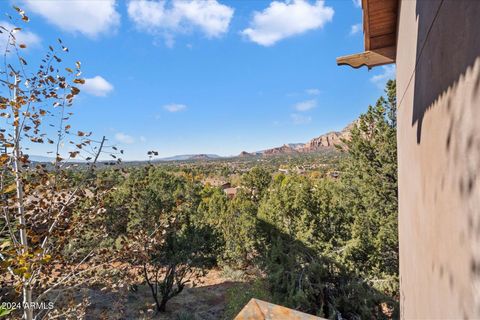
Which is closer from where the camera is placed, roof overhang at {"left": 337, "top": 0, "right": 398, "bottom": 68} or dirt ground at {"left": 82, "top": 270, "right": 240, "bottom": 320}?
roof overhang at {"left": 337, "top": 0, "right": 398, "bottom": 68}

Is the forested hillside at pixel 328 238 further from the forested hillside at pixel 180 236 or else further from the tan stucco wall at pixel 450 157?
the tan stucco wall at pixel 450 157

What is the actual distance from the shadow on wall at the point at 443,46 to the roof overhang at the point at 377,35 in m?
1.68

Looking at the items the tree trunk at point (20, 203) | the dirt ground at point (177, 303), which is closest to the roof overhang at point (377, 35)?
the tree trunk at point (20, 203)

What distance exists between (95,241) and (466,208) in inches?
189

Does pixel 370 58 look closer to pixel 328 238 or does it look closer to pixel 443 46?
pixel 443 46

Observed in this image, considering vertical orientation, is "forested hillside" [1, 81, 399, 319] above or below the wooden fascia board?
below

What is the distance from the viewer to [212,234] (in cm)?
1377

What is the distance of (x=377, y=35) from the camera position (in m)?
3.79

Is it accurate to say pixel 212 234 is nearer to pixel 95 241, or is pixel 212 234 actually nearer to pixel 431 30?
pixel 95 241

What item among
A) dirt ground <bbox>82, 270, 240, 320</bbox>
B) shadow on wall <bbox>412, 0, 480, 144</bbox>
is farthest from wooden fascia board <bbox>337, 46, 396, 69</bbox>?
dirt ground <bbox>82, 270, 240, 320</bbox>

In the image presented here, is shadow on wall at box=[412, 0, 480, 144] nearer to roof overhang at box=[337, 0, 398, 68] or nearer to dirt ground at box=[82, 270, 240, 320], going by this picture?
roof overhang at box=[337, 0, 398, 68]

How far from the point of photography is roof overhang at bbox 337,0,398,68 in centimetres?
331

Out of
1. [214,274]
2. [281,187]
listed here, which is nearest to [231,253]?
[214,274]

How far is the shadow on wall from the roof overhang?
1684mm
